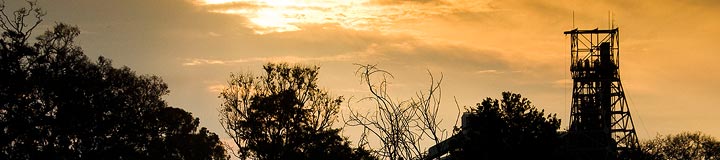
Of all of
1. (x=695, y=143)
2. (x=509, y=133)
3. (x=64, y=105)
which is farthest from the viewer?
(x=695, y=143)

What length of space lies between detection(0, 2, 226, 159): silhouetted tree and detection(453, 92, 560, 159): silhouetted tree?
53.7 feet

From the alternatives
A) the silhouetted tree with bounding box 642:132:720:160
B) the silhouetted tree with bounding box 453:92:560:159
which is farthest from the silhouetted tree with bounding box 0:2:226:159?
the silhouetted tree with bounding box 642:132:720:160

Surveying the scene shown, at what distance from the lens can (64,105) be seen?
133 feet

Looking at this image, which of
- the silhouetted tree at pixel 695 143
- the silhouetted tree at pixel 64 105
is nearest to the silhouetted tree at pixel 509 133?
the silhouetted tree at pixel 64 105

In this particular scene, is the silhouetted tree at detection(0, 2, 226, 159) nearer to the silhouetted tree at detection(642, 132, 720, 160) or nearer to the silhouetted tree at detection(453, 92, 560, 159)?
the silhouetted tree at detection(453, 92, 560, 159)

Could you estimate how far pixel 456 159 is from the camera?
48906 millimetres

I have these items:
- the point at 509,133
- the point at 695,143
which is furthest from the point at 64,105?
the point at 695,143

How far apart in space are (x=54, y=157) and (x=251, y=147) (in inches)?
385

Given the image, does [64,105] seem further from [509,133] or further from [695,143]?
[695,143]

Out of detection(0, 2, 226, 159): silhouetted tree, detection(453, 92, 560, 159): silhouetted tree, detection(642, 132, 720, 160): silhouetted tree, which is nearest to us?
detection(0, 2, 226, 159): silhouetted tree

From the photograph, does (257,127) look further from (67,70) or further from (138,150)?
(67,70)

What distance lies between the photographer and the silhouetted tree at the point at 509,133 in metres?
48.6

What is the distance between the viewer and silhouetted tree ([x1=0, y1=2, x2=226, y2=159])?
127ft

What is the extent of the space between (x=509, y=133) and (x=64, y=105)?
72.5 ft
